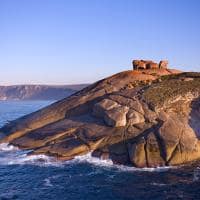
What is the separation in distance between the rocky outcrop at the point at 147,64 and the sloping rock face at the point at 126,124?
8038 mm

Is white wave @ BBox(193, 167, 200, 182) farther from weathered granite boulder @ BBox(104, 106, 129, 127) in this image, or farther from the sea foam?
weathered granite boulder @ BBox(104, 106, 129, 127)

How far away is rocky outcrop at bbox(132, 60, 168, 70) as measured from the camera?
88562 mm

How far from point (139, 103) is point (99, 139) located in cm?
1035

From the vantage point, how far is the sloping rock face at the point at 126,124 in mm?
58375

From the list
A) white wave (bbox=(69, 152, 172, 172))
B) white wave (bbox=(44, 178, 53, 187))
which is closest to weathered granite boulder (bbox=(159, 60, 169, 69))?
white wave (bbox=(69, 152, 172, 172))

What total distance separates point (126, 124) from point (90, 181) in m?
16.8

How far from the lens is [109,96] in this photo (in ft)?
235

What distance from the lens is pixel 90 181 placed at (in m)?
50.0

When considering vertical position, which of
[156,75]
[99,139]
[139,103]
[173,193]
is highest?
[156,75]

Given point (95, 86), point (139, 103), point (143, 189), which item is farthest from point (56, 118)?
point (143, 189)

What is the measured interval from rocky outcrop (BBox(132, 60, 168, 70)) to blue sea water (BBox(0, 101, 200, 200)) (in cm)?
3433

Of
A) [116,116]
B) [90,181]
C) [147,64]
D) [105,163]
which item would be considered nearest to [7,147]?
[116,116]

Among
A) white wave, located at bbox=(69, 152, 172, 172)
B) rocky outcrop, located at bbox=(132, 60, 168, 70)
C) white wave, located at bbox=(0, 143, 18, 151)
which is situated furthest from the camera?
rocky outcrop, located at bbox=(132, 60, 168, 70)

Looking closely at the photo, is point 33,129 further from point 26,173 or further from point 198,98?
point 198,98
